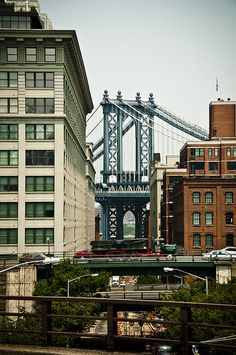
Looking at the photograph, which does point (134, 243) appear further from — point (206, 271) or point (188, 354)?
point (188, 354)

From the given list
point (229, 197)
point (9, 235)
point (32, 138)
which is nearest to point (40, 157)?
point (32, 138)

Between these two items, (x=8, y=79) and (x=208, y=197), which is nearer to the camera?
(x=8, y=79)

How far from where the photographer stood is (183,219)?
93.9 metres

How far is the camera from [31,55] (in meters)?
64.9

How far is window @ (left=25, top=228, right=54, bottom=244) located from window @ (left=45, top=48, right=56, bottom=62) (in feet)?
58.5

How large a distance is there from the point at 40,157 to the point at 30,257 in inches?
451

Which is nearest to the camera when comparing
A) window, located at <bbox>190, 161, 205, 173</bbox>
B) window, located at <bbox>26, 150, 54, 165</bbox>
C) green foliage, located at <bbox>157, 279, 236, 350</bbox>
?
green foliage, located at <bbox>157, 279, 236, 350</bbox>

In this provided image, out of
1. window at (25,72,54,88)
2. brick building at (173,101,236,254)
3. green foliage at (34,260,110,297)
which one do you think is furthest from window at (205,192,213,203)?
green foliage at (34,260,110,297)

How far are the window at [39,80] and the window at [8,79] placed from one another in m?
1.24

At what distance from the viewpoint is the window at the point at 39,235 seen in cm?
6356

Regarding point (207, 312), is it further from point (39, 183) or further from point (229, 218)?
point (229, 218)

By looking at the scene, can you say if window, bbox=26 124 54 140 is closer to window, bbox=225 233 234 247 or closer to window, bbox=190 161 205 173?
window, bbox=225 233 234 247

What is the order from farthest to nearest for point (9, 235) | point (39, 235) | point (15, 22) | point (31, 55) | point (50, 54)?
point (15, 22) < point (50, 54) < point (31, 55) < point (39, 235) < point (9, 235)

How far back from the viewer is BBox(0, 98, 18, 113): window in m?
64.3
